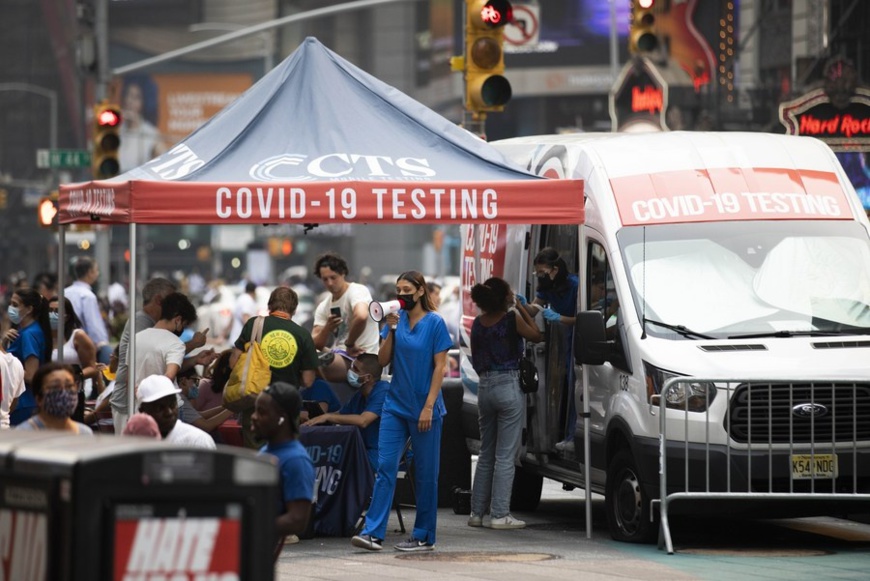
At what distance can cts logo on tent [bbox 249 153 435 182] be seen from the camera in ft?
38.7

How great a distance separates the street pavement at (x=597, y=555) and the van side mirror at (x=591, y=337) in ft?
4.24

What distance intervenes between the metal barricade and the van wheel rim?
388 mm

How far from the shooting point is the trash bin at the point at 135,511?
5902 mm

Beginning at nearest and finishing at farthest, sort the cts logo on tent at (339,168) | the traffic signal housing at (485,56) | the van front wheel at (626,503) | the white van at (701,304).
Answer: the white van at (701,304) < the van front wheel at (626,503) < the cts logo on tent at (339,168) < the traffic signal housing at (485,56)

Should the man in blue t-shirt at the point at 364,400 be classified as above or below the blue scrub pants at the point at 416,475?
above

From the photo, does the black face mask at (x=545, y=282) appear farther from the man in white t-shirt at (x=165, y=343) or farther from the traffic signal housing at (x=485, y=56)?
the man in white t-shirt at (x=165, y=343)

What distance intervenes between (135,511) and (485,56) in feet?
31.4

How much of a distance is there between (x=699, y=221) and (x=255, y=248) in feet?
221

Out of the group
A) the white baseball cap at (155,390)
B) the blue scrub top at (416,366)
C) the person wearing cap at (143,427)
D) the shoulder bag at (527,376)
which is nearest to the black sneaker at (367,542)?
the blue scrub top at (416,366)

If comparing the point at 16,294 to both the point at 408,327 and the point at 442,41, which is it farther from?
the point at 442,41

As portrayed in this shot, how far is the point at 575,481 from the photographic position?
12727 millimetres

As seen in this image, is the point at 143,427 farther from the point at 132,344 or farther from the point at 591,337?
the point at 591,337

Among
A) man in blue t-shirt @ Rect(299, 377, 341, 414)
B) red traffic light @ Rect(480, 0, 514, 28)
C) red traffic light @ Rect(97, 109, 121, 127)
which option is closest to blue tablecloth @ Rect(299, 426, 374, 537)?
man in blue t-shirt @ Rect(299, 377, 341, 414)

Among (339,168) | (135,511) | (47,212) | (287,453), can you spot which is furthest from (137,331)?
(47,212)
